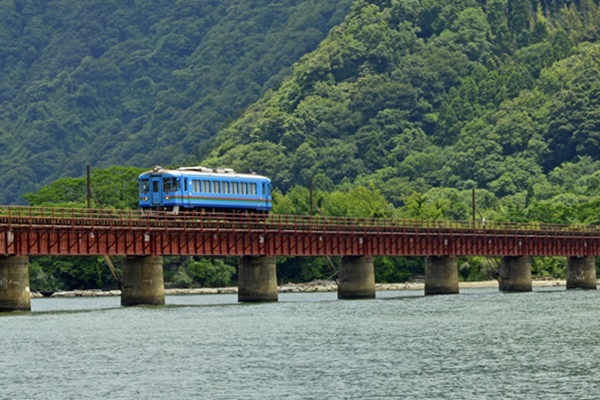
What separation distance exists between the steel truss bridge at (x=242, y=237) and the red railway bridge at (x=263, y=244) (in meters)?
0.09

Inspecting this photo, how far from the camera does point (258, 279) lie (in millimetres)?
131750

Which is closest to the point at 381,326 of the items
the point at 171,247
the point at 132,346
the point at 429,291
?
the point at 132,346

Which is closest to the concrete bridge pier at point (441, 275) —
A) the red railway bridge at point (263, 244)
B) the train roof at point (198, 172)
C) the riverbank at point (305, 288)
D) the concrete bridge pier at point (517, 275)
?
the red railway bridge at point (263, 244)

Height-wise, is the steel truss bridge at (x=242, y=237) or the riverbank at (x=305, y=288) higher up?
the steel truss bridge at (x=242, y=237)

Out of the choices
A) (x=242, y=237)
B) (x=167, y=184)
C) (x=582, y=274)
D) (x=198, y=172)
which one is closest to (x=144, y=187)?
(x=167, y=184)

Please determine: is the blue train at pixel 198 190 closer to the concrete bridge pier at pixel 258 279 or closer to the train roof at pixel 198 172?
the train roof at pixel 198 172

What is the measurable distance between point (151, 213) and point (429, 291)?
3530cm

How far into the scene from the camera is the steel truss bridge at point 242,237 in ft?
364

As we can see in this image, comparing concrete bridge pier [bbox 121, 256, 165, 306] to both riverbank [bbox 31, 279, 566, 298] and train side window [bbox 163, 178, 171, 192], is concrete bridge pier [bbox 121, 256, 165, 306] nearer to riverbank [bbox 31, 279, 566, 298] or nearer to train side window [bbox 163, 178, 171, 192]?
train side window [bbox 163, 178, 171, 192]

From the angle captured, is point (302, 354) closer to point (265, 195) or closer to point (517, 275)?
point (265, 195)

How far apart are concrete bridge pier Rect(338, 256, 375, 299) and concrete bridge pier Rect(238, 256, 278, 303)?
10.0m

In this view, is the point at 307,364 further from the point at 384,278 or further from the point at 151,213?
the point at 384,278

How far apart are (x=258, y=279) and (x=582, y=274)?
48472 millimetres

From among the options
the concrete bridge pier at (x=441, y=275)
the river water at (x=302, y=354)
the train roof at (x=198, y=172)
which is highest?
the train roof at (x=198, y=172)
